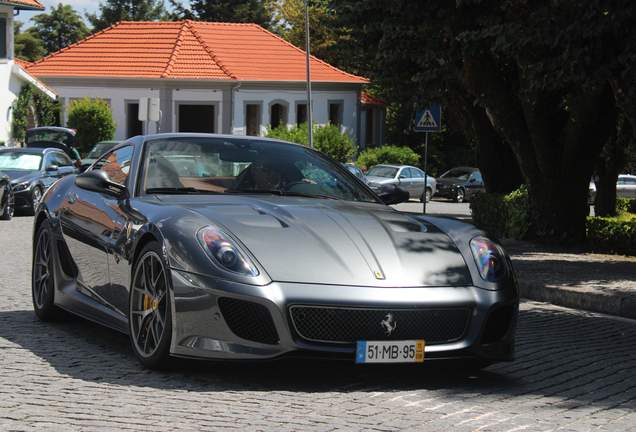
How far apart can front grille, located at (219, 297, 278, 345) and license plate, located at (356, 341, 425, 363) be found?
1.53ft

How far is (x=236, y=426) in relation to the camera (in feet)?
13.0

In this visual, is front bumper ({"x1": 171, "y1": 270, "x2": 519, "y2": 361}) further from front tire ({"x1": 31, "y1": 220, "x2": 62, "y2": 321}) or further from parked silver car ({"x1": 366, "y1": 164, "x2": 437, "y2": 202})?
parked silver car ({"x1": 366, "y1": 164, "x2": 437, "y2": 202})

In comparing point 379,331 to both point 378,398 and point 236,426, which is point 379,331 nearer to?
point 378,398

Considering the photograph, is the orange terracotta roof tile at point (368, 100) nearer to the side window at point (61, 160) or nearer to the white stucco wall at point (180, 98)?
the white stucco wall at point (180, 98)

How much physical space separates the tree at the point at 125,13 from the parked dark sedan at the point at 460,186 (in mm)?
45320

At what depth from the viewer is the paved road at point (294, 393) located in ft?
13.5

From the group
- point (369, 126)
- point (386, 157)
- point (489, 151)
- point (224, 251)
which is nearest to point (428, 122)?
point (489, 151)

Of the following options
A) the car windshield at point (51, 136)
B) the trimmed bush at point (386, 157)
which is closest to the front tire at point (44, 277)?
the car windshield at point (51, 136)

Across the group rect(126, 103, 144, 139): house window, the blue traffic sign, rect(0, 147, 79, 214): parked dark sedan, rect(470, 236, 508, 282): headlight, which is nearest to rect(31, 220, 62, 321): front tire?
rect(470, 236, 508, 282): headlight

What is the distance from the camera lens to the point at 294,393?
4.64 meters

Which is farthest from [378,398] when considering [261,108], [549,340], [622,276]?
[261,108]

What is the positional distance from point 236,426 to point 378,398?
3.03 ft

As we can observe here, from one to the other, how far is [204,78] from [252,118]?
3.83 metres

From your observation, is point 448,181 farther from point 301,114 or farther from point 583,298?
point 583,298
